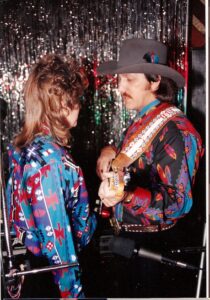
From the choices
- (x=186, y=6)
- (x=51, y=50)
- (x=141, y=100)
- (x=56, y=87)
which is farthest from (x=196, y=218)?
(x=51, y=50)

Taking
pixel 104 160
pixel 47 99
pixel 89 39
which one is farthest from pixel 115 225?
pixel 89 39

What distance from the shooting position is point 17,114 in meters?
2.04

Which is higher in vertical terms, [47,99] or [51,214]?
[47,99]

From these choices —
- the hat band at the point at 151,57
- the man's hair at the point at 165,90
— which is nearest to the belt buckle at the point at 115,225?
the man's hair at the point at 165,90

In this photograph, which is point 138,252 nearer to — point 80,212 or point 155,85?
point 80,212

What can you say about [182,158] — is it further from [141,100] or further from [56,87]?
[56,87]

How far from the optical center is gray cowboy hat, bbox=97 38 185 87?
165 cm

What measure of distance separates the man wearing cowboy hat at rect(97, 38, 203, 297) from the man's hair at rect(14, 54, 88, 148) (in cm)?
30

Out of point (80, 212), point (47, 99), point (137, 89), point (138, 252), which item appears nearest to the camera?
point (138, 252)

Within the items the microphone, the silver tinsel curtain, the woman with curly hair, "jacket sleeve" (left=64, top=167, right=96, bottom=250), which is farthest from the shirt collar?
the microphone

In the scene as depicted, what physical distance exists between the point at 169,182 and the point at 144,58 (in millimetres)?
601

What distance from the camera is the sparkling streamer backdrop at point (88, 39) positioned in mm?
1858

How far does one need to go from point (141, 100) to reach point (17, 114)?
2.50 feet

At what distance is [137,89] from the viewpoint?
173cm
